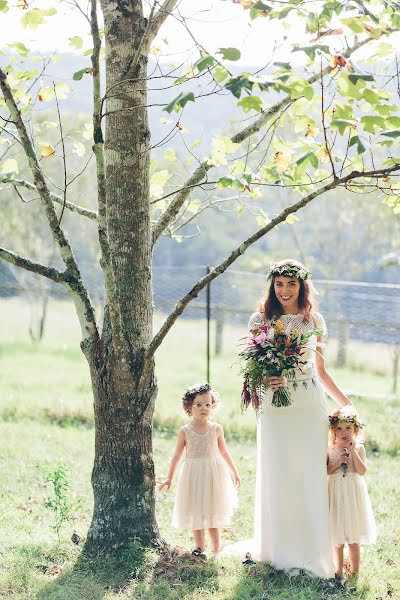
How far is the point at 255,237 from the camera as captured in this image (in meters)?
4.03

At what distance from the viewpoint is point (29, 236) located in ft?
60.4

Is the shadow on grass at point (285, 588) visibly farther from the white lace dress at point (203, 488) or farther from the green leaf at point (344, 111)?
the green leaf at point (344, 111)

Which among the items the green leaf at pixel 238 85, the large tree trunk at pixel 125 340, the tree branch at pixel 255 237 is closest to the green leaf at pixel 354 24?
the green leaf at pixel 238 85

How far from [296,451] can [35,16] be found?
2861mm

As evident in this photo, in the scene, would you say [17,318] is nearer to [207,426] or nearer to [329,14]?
[207,426]

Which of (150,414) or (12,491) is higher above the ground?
(150,414)

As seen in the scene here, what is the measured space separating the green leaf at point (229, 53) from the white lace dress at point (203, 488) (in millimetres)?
2583

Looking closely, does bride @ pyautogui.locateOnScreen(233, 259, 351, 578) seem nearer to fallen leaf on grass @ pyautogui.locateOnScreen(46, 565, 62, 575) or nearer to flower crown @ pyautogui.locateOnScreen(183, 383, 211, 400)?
flower crown @ pyautogui.locateOnScreen(183, 383, 211, 400)

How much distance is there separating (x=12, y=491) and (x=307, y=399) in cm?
317

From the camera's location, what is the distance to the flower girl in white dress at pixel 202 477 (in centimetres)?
493

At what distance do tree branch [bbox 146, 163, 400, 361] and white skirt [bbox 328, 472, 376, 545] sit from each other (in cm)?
132

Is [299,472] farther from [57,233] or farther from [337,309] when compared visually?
[337,309]

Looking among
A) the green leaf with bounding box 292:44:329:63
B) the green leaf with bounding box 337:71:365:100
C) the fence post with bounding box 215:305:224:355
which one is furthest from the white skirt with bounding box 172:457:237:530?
the fence post with bounding box 215:305:224:355

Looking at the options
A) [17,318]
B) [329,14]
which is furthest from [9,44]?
[17,318]
